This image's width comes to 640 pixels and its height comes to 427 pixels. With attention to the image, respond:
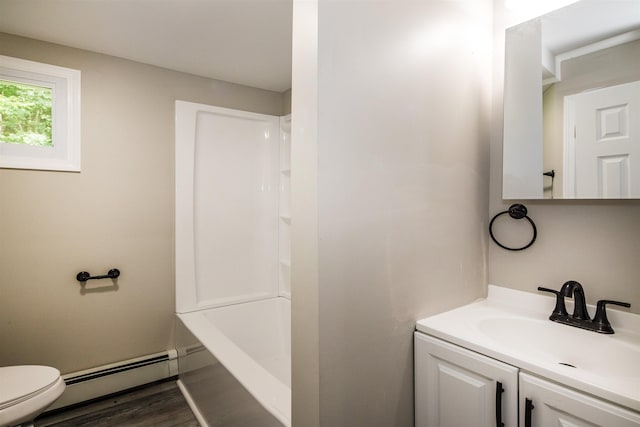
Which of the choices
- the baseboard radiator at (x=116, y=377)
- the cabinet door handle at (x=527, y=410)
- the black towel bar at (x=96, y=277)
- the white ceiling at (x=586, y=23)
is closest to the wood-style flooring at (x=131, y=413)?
the baseboard radiator at (x=116, y=377)

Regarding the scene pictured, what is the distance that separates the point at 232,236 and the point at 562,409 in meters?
2.41

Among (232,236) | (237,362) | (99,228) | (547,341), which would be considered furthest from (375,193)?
(99,228)

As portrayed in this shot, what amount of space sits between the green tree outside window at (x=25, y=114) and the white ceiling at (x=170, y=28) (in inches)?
13.0

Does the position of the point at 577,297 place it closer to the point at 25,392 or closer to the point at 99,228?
the point at 25,392

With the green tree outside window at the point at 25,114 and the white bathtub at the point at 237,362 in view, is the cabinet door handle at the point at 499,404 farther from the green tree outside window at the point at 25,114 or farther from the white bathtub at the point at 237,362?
the green tree outside window at the point at 25,114

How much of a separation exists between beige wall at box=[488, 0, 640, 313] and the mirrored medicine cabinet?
0.11m

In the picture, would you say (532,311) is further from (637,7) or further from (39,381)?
(39,381)

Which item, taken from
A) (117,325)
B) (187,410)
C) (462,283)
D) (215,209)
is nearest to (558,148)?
(462,283)

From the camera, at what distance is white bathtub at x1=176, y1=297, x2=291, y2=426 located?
4.73 feet

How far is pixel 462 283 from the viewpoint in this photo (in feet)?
4.95

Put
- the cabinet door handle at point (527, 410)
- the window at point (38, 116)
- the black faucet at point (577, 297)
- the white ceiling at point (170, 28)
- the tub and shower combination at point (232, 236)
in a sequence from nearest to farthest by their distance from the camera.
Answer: the cabinet door handle at point (527, 410), the black faucet at point (577, 297), the white ceiling at point (170, 28), the window at point (38, 116), the tub and shower combination at point (232, 236)

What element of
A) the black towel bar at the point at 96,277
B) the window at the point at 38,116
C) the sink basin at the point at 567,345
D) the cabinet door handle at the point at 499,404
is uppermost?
the window at the point at 38,116

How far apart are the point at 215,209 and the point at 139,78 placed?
112 cm

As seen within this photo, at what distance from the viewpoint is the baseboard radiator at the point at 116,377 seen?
7.04ft
